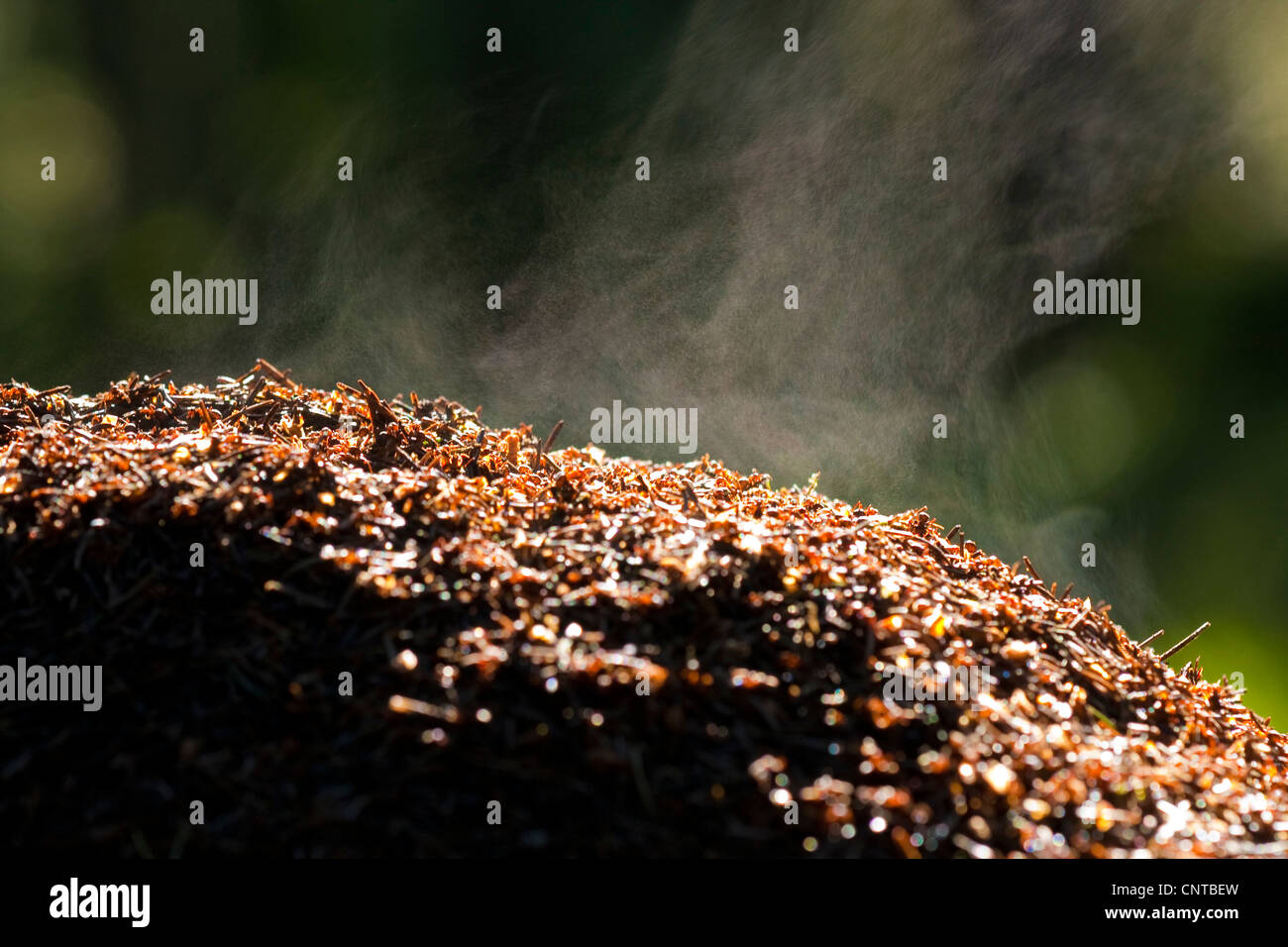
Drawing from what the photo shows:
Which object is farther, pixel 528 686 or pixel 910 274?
pixel 910 274

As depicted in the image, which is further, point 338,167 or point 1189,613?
point 338,167

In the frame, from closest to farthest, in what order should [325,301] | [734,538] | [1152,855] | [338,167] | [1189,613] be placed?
1. [1152,855]
2. [734,538]
3. [1189,613]
4. [325,301]
5. [338,167]

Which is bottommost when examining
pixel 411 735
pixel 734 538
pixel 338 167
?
pixel 411 735
